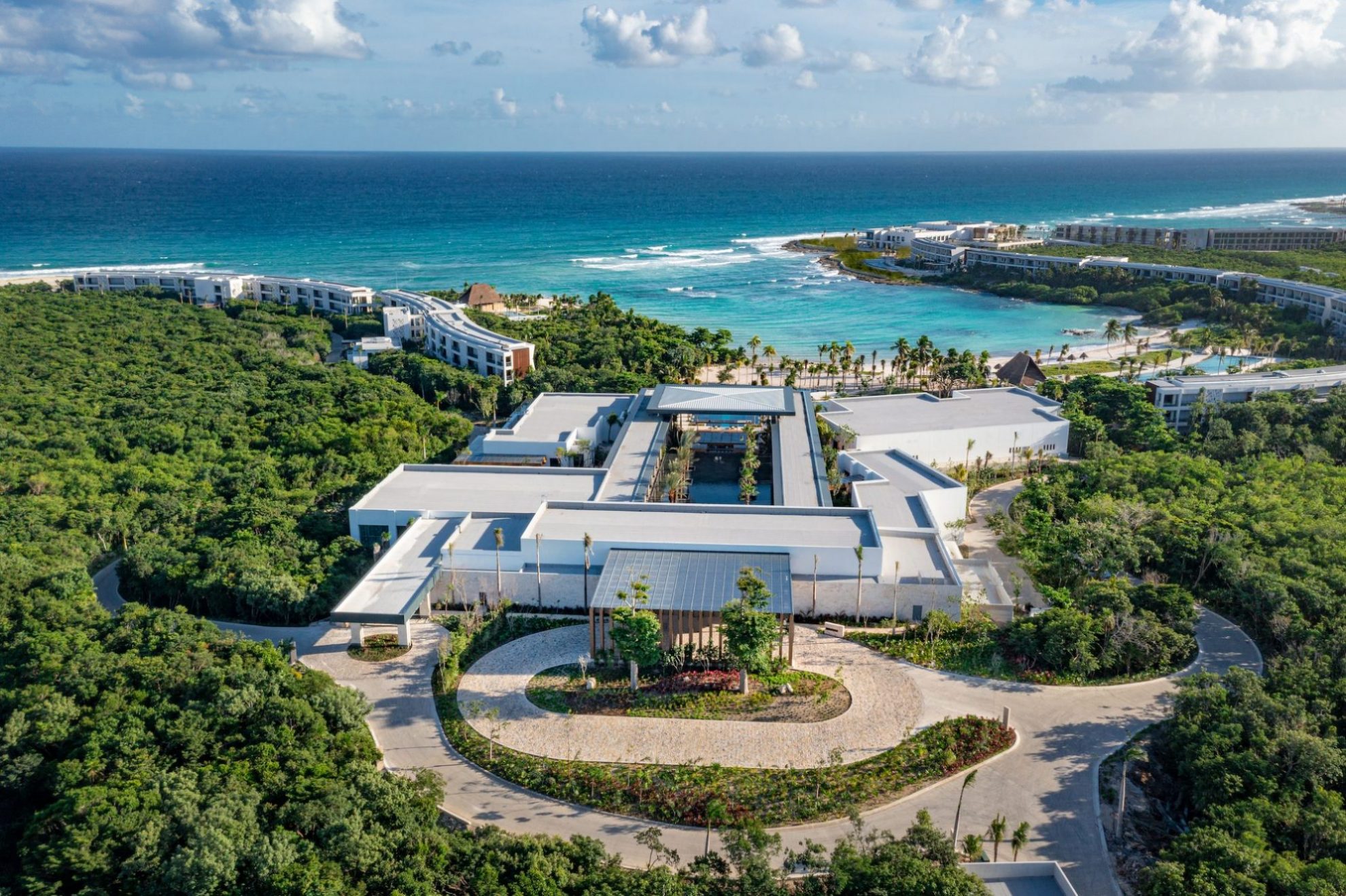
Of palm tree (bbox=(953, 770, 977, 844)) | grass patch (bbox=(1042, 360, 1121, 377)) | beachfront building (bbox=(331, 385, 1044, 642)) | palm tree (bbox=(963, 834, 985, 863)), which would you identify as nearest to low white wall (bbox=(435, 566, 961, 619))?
beachfront building (bbox=(331, 385, 1044, 642))

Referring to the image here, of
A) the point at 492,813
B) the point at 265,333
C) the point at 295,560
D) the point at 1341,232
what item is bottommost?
the point at 492,813

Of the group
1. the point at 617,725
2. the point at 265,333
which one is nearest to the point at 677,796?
the point at 617,725

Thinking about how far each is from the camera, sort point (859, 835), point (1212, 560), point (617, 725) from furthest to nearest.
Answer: point (1212, 560), point (617, 725), point (859, 835)

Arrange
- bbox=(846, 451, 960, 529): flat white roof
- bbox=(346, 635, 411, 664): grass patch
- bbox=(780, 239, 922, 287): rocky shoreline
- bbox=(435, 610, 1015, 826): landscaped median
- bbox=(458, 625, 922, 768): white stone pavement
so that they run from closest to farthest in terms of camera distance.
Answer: bbox=(435, 610, 1015, 826): landscaped median < bbox=(458, 625, 922, 768): white stone pavement < bbox=(346, 635, 411, 664): grass patch < bbox=(846, 451, 960, 529): flat white roof < bbox=(780, 239, 922, 287): rocky shoreline

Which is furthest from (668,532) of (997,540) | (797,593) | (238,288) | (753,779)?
(238,288)

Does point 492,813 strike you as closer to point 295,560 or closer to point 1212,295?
point 295,560

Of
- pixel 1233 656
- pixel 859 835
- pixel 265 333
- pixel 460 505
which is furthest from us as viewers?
pixel 265 333

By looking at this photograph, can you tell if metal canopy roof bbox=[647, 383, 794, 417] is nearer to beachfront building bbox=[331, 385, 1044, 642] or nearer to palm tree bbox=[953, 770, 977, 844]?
beachfront building bbox=[331, 385, 1044, 642]
